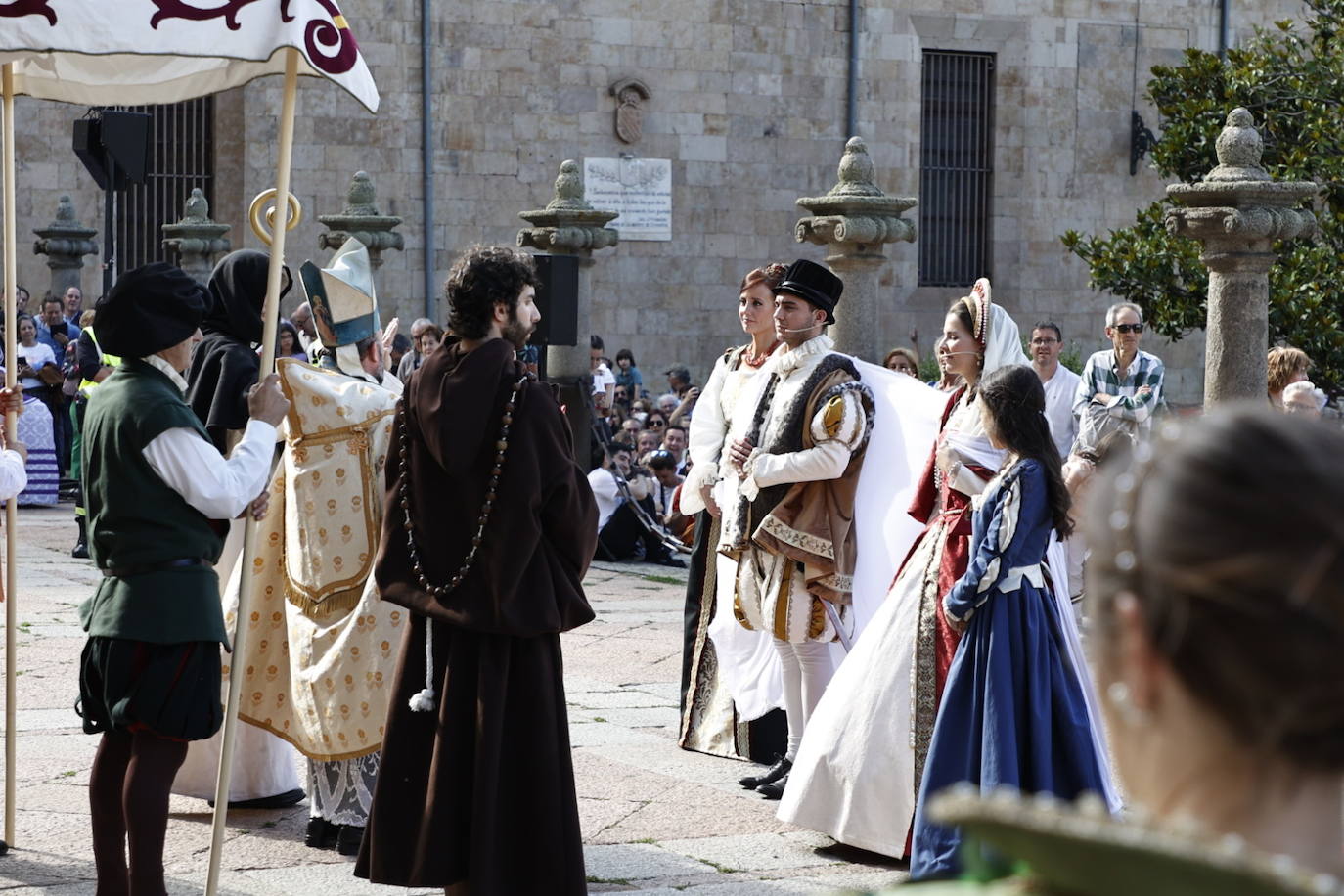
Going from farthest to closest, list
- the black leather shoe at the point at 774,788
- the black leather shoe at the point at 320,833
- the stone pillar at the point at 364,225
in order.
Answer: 1. the stone pillar at the point at 364,225
2. the black leather shoe at the point at 774,788
3. the black leather shoe at the point at 320,833

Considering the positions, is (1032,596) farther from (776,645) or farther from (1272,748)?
(1272,748)

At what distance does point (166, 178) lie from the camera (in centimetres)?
1992

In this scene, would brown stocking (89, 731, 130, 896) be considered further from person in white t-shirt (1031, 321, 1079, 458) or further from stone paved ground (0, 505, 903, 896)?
person in white t-shirt (1031, 321, 1079, 458)

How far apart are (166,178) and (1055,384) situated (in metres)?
13.6

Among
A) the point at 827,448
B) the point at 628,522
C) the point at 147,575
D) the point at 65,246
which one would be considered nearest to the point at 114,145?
the point at 628,522

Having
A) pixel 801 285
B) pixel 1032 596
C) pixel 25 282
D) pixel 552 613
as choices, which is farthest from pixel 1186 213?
pixel 25 282

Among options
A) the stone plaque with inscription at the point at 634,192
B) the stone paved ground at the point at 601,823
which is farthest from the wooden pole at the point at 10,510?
the stone plaque with inscription at the point at 634,192

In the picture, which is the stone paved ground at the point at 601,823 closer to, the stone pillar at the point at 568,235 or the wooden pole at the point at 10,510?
the wooden pole at the point at 10,510

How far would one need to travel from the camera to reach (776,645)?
6.01m

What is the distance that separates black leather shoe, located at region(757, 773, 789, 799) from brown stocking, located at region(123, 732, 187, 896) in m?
2.33

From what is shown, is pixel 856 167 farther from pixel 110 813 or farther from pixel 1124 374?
pixel 110 813

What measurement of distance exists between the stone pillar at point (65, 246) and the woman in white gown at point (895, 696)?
14.9 metres

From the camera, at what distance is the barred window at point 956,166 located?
22391 mm

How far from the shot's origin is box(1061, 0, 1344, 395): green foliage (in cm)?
1193
